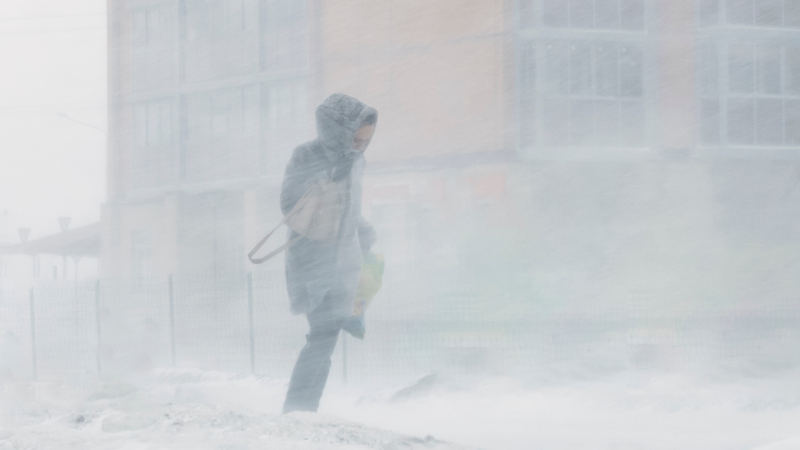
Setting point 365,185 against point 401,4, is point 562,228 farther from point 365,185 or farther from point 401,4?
point 401,4

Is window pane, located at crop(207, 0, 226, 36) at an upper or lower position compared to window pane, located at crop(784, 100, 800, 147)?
upper

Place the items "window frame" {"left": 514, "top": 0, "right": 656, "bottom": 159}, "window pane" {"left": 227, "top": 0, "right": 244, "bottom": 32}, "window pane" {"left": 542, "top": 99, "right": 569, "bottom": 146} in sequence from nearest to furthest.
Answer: "window frame" {"left": 514, "top": 0, "right": 656, "bottom": 159}, "window pane" {"left": 542, "top": 99, "right": 569, "bottom": 146}, "window pane" {"left": 227, "top": 0, "right": 244, "bottom": 32}

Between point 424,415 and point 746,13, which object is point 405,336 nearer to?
point 424,415

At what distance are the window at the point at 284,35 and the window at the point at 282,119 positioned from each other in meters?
0.47

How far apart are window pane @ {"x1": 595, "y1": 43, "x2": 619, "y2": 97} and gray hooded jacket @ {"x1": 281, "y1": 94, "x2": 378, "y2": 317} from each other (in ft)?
30.7

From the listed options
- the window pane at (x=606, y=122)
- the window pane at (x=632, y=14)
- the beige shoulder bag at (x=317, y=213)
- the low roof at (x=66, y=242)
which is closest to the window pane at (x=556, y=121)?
the window pane at (x=606, y=122)

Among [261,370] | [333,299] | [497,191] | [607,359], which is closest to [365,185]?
[497,191]

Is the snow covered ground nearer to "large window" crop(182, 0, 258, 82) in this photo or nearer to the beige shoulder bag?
the beige shoulder bag

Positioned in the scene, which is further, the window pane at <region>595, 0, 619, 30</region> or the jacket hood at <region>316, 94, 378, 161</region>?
the window pane at <region>595, 0, 619, 30</region>

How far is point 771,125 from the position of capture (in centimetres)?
1217

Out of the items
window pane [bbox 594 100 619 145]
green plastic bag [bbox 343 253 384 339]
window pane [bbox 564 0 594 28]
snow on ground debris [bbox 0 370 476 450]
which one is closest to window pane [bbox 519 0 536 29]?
window pane [bbox 564 0 594 28]

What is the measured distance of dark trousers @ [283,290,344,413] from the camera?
350 cm

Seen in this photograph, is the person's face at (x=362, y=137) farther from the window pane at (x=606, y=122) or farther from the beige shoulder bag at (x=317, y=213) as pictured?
the window pane at (x=606, y=122)

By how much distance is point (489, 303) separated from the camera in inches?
454
